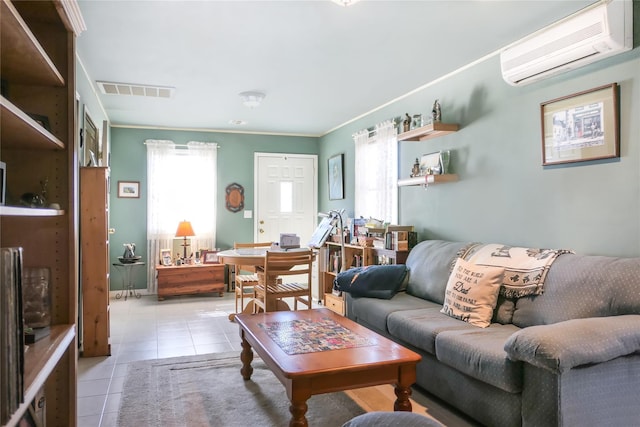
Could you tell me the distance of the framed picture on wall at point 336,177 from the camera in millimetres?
6414

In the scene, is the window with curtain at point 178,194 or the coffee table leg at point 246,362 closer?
the coffee table leg at point 246,362

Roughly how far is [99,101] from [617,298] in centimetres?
510

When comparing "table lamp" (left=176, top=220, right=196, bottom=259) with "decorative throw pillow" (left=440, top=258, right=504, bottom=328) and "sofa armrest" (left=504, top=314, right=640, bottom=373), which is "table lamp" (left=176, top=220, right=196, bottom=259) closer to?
"decorative throw pillow" (left=440, top=258, right=504, bottom=328)

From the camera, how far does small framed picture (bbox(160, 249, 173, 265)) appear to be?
6.31 m

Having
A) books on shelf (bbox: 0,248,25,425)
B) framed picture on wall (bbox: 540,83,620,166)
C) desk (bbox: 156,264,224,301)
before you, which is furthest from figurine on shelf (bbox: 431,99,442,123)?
desk (bbox: 156,264,224,301)

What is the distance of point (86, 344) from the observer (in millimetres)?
3660

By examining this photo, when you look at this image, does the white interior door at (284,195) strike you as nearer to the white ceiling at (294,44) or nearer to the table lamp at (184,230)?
the table lamp at (184,230)

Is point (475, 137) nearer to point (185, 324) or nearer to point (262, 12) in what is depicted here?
point (262, 12)

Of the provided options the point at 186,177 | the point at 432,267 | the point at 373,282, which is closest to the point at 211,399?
the point at 373,282

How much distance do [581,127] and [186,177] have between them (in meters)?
5.31

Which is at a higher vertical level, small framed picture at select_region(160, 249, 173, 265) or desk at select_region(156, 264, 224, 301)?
small framed picture at select_region(160, 249, 173, 265)

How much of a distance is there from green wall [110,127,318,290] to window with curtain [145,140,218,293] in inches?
3.1

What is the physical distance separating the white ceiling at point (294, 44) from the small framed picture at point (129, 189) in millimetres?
1680

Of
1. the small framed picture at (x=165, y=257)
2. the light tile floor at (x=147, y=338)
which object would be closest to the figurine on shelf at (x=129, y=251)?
the small framed picture at (x=165, y=257)
